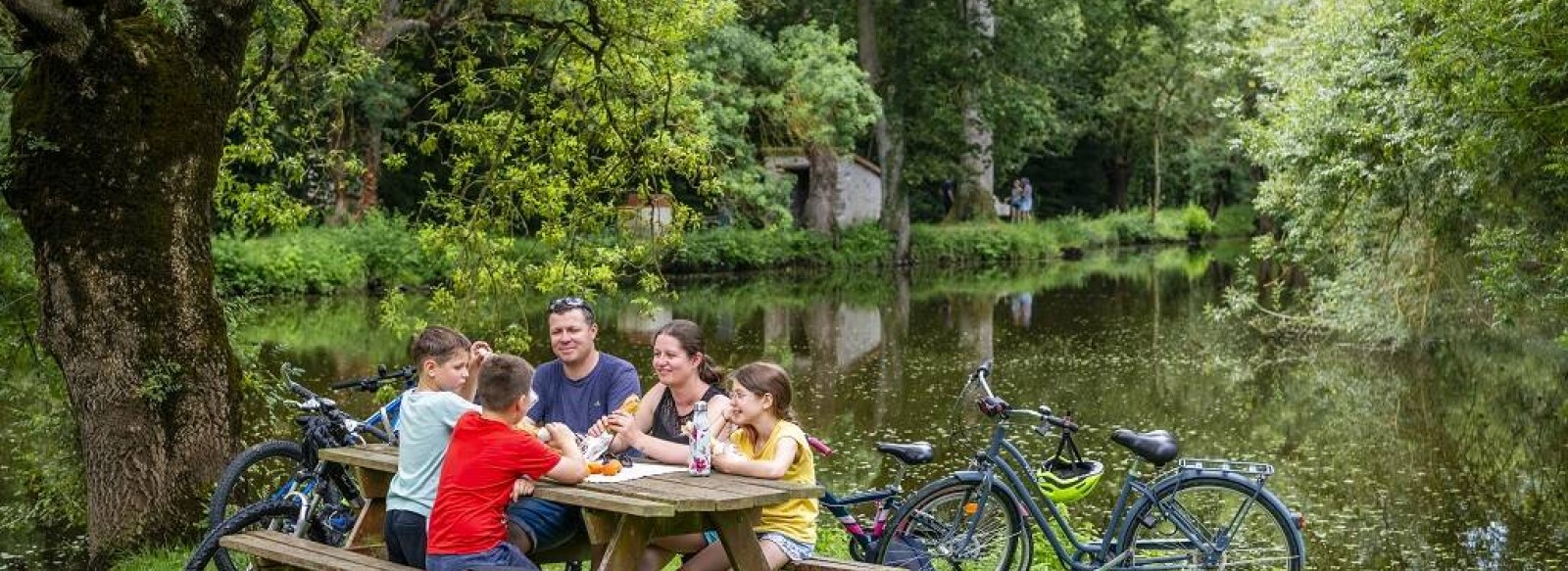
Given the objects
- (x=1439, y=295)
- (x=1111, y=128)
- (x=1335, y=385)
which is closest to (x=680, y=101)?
(x=1335, y=385)

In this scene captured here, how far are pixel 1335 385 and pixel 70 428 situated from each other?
14071 mm

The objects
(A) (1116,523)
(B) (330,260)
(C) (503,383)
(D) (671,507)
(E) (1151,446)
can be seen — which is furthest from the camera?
(B) (330,260)

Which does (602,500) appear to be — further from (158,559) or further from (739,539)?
(158,559)

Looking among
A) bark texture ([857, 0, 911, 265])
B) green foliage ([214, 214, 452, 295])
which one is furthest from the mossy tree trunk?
bark texture ([857, 0, 911, 265])

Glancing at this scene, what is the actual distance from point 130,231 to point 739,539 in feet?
12.9

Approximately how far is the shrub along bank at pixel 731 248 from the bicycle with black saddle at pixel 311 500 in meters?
11.9

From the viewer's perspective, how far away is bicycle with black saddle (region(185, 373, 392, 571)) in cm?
734

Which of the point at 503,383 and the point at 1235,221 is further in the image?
the point at 1235,221

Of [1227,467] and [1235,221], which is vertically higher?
[1227,467]

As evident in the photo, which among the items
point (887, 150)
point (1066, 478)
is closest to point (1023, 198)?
point (887, 150)

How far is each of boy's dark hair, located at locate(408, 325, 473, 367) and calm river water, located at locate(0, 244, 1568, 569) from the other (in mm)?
2573

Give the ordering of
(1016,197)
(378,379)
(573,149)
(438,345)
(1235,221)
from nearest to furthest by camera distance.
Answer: (438,345)
(378,379)
(573,149)
(1016,197)
(1235,221)

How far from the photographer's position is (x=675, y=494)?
587cm

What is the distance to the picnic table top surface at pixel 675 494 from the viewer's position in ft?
18.7
